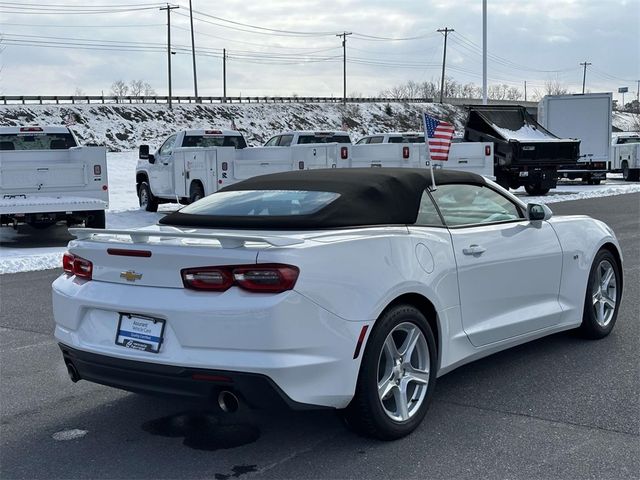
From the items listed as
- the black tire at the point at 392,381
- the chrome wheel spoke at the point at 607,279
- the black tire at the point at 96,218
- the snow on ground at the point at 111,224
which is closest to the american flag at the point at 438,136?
the chrome wheel spoke at the point at 607,279

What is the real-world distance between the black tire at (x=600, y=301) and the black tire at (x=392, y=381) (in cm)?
220

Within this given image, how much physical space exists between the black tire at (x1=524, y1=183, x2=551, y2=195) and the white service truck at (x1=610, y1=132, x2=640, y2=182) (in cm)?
903

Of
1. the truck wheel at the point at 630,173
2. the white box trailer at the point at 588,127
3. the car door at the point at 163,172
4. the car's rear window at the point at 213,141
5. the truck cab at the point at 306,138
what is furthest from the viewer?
the truck wheel at the point at 630,173

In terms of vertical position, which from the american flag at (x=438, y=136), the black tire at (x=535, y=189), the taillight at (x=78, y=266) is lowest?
the black tire at (x=535, y=189)

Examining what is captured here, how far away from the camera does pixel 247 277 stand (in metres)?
3.73

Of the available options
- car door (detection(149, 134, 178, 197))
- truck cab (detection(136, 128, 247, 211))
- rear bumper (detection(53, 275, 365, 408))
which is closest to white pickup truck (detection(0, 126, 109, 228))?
truck cab (detection(136, 128, 247, 211))

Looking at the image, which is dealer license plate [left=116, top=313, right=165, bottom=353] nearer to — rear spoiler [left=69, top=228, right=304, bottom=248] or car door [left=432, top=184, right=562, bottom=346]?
rear spoiler [left=69, top=228, right=304, bottom=248]

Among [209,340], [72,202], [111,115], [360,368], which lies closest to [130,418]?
[209,340]

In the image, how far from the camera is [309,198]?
187 inches

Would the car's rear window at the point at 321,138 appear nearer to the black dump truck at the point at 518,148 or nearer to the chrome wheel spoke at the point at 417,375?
the black dump truck at the point at 518,148

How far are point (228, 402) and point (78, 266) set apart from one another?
4.16ft

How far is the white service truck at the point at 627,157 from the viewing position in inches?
1249

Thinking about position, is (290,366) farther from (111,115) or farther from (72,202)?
(111,115)

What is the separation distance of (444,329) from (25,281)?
282 inches
